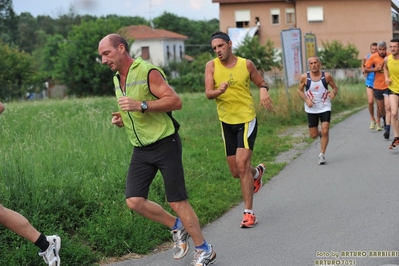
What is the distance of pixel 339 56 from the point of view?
57.6 meters

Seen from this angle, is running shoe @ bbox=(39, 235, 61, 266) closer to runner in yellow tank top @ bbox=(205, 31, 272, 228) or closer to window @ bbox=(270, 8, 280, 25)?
runner in yellow tank top @ bbox=(205, 31, 272, 228)

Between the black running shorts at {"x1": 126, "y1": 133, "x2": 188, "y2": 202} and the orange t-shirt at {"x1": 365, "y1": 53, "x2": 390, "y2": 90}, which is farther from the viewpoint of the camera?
the orange t-shirt at {"x1": 365, "y1": 53, "x2": 390, "y2": 90}

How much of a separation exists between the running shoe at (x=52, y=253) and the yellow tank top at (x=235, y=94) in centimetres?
272

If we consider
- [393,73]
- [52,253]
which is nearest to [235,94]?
[52,253]

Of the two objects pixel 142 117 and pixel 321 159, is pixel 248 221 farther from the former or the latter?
pixel 321 159

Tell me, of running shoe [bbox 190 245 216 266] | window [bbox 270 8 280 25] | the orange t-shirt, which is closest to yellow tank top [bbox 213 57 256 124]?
running shoe [bbox 190 245 216 266]

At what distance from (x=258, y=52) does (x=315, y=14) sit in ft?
28.2

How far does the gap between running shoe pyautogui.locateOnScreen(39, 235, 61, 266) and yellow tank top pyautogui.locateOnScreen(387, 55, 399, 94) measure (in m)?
8.38

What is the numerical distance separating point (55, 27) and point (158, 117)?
3933 inches

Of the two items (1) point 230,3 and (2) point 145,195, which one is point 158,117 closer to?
(2) point 145,195

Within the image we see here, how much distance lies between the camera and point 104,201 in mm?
7711

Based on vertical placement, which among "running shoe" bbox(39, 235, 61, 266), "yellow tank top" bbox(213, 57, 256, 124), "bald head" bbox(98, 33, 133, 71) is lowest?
"running shoe" bbox(39, 235, 61, 266)

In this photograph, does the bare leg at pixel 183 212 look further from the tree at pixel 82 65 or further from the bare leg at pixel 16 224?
the tree at pixel 82 65

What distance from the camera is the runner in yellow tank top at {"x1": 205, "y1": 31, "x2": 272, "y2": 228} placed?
25.1 feet
